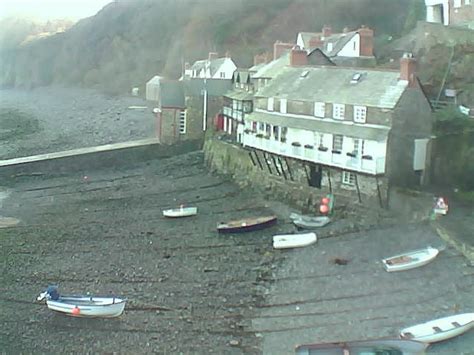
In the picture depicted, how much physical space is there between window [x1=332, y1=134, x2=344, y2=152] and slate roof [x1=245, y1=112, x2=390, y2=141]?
0.04 metres

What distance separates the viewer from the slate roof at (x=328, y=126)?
19.8 ft

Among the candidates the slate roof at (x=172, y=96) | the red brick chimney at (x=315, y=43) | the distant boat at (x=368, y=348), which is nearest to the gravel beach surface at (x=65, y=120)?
the slate roof at (x=172, y=96)

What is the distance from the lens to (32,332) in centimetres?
415

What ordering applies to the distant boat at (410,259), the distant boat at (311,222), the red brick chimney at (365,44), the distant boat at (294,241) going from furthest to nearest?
the red brick chimney at (365,44)
the distant boat at (311,222)
the distant boat at (294,241)
the distant boat at (410,259)

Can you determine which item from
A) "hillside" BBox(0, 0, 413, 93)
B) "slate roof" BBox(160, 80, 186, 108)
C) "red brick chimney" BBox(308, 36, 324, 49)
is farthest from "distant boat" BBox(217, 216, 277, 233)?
"hillside" BBox(0, 0, 413, 93)

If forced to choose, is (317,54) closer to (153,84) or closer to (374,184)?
(374,184)

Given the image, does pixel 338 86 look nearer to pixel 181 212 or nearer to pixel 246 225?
pixel 246 225

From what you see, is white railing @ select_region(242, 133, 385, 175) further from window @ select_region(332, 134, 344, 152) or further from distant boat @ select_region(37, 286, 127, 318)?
distant boat @ select_region(37, 286, 127, 318)

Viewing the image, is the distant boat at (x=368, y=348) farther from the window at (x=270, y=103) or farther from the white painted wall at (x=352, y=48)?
the white painted wall at (x=352, y=48)

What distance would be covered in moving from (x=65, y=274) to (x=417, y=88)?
11.8 feet

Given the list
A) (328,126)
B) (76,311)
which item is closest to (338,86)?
(328,126)

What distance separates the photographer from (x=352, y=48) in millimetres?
9219

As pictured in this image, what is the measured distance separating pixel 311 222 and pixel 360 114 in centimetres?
116

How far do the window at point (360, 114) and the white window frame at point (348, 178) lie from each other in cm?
51
